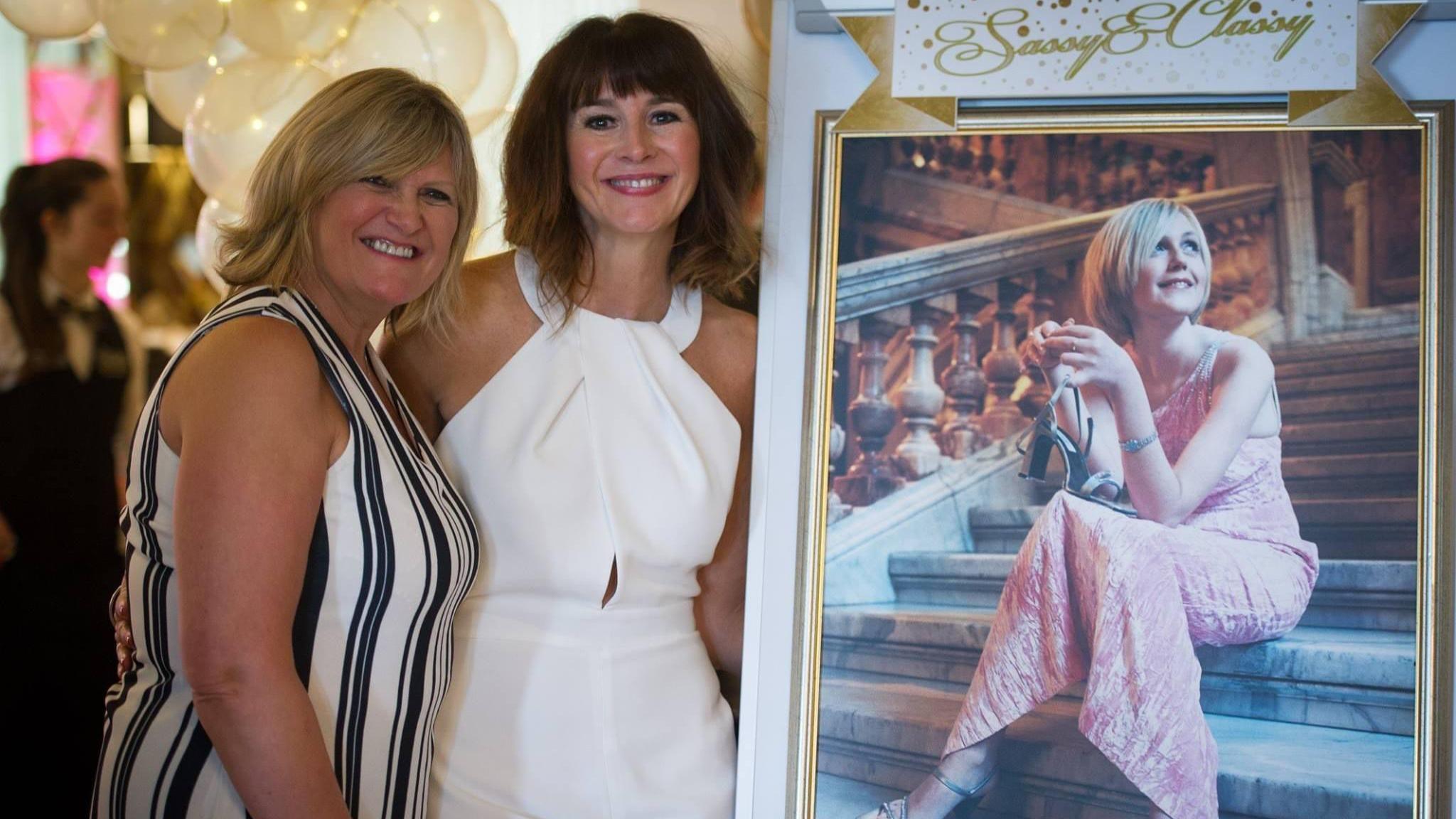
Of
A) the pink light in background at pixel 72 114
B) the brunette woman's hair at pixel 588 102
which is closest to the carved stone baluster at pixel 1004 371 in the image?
the brunette woman's hair at pixel 588 102

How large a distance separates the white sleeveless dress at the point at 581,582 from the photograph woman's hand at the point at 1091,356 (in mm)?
491

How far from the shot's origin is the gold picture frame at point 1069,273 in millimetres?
1252

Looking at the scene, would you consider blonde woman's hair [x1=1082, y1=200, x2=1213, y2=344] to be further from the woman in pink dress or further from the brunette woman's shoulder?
the brunette woman's shoulder

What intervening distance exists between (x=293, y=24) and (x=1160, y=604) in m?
2.16

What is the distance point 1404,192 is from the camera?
Answer: 128cm

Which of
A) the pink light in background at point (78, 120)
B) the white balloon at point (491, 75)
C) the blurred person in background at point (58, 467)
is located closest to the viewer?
the white balloon at point (491, 75)

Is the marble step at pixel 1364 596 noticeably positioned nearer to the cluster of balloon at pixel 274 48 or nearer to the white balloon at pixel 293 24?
the cluster of balloon at pixel 274 48

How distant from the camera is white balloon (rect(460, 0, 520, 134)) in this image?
2.74 m

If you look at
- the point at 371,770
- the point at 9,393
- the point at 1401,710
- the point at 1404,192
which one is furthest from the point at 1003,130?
the point at 9,393

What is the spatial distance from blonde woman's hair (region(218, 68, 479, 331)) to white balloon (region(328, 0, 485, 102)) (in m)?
1.17

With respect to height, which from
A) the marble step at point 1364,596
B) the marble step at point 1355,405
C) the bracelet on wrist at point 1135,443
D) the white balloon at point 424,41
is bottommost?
the marble step at point 1364,596

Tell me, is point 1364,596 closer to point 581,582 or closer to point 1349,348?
point 1349,348

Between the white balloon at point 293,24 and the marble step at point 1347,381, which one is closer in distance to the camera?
the marble step at point 1347,381

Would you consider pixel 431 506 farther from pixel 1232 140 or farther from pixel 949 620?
pixel 1232 140
